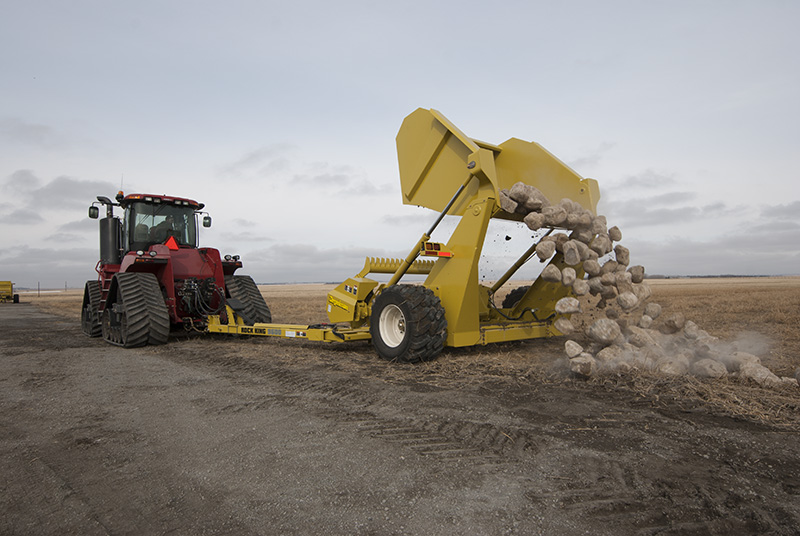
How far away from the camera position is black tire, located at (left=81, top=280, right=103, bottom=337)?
35.7ft

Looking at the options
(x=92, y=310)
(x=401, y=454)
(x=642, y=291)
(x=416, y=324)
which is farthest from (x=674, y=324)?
(x=92, y=310)

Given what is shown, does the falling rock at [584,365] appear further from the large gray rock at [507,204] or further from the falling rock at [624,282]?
the large gray rock at [507,204]

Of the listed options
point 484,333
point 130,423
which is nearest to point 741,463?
point 484,333

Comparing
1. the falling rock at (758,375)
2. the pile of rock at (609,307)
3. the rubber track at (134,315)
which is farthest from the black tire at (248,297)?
the falling rock at (758,375)

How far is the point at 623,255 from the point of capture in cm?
634

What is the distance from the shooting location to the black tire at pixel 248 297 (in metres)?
10.1

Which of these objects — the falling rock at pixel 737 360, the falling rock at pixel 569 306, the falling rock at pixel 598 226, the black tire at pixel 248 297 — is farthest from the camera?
the black tire at pixel 248 297

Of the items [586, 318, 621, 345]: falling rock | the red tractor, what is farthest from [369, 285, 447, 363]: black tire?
the red tractor

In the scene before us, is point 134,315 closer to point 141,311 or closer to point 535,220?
point 141,311

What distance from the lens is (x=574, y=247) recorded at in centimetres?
600

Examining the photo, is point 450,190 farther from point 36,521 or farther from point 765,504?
point 36,521

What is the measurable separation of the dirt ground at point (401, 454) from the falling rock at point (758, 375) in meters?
0.18

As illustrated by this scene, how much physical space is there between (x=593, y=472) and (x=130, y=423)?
12.2 feet

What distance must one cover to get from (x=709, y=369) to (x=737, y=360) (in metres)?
0.32
